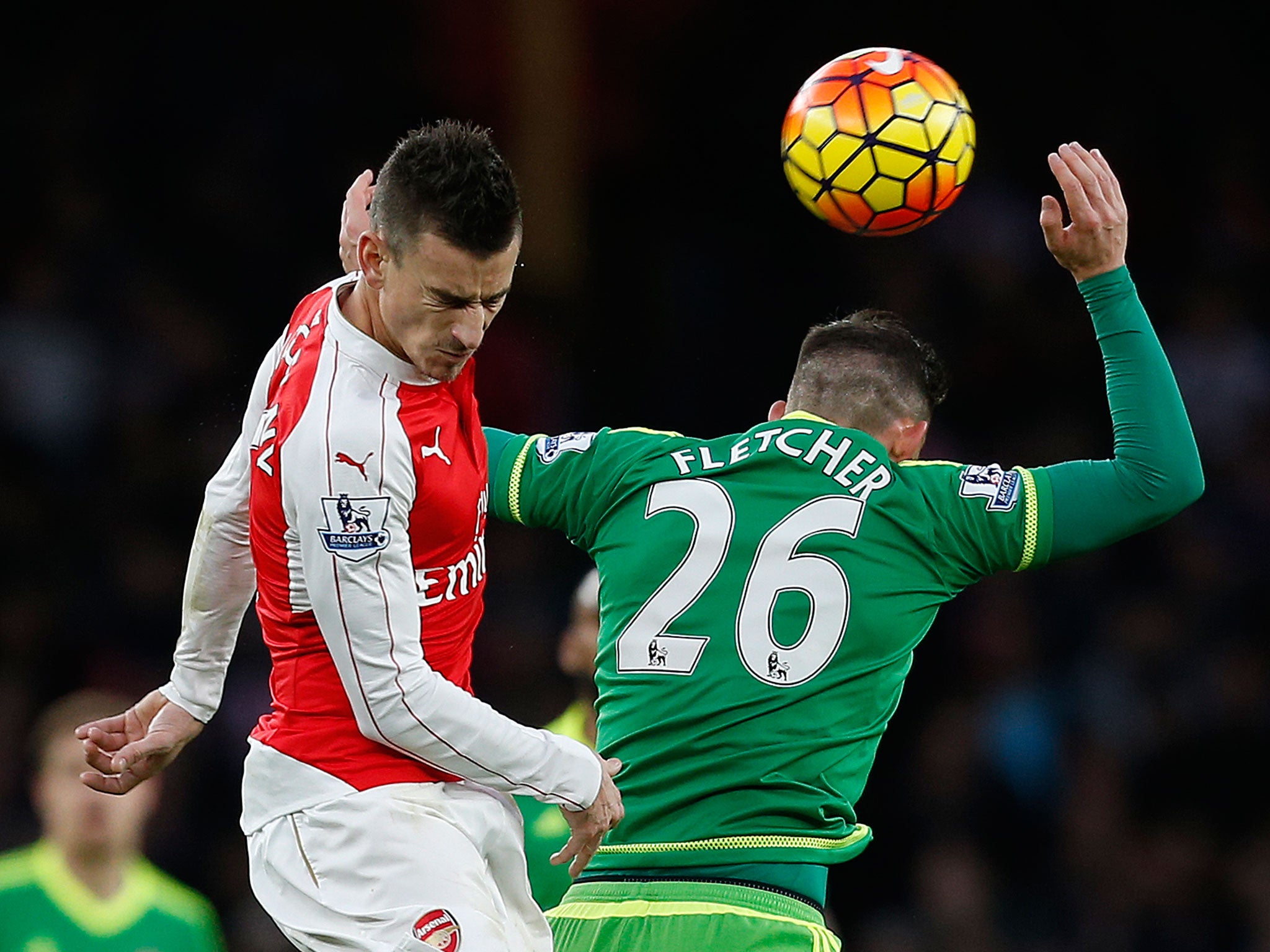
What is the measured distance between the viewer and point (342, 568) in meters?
3.10

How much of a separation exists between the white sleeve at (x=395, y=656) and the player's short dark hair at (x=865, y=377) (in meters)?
1.19

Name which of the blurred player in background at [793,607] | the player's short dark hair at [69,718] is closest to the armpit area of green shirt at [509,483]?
the blurred player in background at [793,607]

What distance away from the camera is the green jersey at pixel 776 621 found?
377 cm

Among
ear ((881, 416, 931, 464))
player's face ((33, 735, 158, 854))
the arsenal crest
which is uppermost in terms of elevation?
ear ((881, 416, 931, 464))

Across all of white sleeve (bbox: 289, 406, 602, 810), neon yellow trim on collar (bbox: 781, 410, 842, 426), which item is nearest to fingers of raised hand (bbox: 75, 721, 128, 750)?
white sleeve (bbox: 289, 406, 602, 810)

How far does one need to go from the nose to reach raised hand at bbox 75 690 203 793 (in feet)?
3.65

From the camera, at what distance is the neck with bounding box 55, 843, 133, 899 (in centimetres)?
623

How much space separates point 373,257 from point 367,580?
23.4 inches

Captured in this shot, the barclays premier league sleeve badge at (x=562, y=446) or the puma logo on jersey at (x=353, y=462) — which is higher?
the puma logo on jersey at (x=353, y=462)

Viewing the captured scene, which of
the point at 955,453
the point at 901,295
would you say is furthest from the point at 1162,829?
the point at 901,295

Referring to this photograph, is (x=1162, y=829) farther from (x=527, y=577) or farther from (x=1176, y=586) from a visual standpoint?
(x=527, y=577)

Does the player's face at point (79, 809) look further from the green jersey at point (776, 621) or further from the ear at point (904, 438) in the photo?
the ear at point (904, 438)

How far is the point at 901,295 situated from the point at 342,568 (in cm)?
751

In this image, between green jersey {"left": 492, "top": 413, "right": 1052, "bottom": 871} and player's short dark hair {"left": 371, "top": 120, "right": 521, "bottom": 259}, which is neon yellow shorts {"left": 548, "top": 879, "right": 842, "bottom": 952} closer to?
green jersey {"left": 492, "top": 413, "right": 1052, "bottom": 871}
